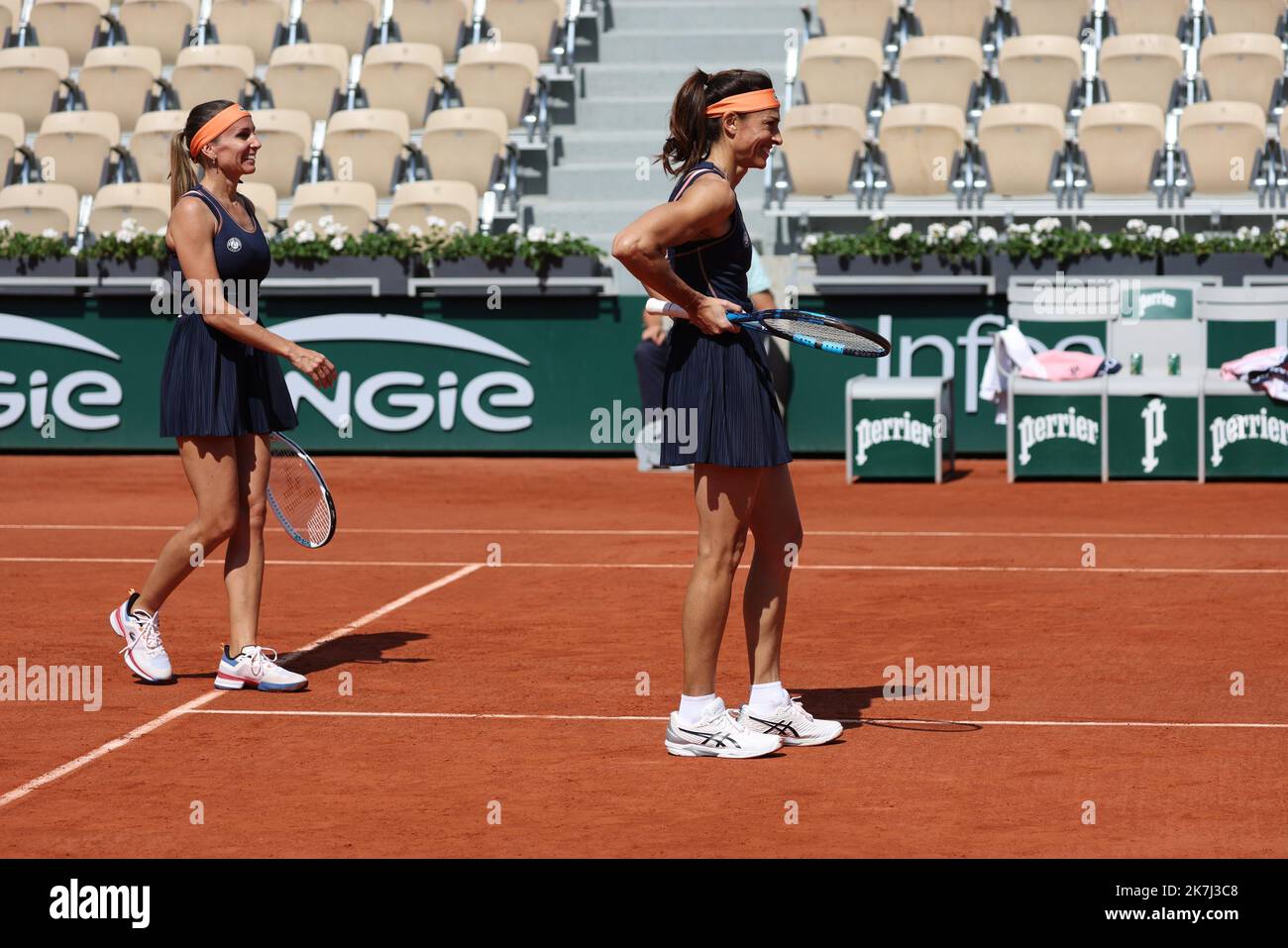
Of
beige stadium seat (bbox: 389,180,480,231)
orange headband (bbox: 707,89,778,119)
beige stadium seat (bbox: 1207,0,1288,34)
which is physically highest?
beige stadium seat (bbox: 1207,0,1288,34)

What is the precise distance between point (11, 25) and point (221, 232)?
1586 cm

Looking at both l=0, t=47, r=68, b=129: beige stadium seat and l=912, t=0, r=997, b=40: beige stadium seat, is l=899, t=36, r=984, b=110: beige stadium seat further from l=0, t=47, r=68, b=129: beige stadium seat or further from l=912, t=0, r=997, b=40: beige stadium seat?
l=0, t=47, r=68, b=129: beige stadium seat

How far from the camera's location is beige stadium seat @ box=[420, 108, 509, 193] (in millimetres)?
17328

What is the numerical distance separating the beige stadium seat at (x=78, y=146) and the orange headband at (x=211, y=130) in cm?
1246

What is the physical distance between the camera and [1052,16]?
18.1m

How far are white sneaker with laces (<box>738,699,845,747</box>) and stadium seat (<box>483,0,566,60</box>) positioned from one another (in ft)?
47.0

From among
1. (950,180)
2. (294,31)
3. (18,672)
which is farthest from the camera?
(294,31)

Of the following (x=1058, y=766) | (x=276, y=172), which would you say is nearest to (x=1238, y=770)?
(x=1058, y=766)

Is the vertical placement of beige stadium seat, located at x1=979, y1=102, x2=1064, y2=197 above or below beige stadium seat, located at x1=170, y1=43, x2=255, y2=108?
below

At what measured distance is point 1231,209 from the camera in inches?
621

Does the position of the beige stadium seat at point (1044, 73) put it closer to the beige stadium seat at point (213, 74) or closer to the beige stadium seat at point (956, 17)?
the beige stadium seat at point (956, 17)

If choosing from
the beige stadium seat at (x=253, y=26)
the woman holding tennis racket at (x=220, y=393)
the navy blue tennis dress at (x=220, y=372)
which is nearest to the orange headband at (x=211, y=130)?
the woman holding tennis racket at (x=220, y=393)

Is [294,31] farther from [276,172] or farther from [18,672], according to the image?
[18,672]

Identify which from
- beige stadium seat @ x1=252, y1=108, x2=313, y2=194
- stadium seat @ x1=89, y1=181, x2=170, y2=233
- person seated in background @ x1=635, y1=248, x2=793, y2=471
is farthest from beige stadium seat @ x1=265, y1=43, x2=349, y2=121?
person seated in background @ x1=635, y1=248, x2=793, y2=471
